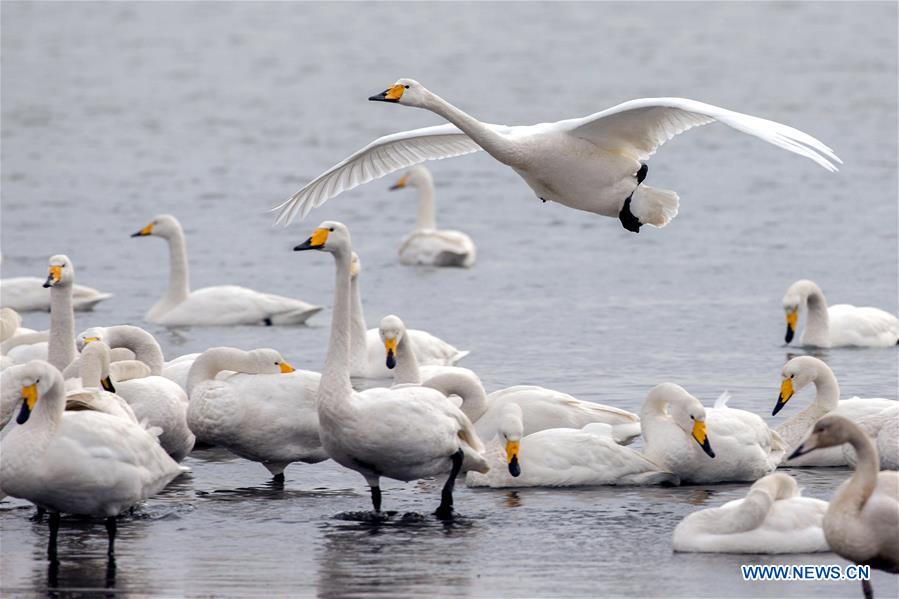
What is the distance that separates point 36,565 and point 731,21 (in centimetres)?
5632

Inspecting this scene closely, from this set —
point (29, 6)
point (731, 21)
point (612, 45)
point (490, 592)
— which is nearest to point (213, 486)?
point (490, 592)

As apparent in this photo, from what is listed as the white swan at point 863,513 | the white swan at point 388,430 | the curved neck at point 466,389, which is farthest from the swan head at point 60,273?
the white swan at point 863,513

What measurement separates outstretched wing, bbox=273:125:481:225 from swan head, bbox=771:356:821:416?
108 inches

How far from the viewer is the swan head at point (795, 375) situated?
36.1 feet

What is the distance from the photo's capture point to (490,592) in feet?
25.7

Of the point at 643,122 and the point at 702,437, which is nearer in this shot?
the point at 702,437

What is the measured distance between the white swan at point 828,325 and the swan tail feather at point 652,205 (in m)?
3.26

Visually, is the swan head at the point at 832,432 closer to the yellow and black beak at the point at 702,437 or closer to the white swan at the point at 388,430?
the yellow and black beak at the point at 702,437

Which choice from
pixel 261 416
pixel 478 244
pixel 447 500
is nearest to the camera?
pixel 447 500

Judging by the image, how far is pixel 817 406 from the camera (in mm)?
10914

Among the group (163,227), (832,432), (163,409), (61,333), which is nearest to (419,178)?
(163,227)

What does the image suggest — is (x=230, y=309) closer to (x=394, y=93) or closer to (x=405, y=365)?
(x=405, y=365)

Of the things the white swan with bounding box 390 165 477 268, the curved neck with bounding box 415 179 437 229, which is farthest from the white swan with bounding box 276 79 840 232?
the curved neck with bounding box 415 179 437 229

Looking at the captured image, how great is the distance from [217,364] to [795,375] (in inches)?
142
